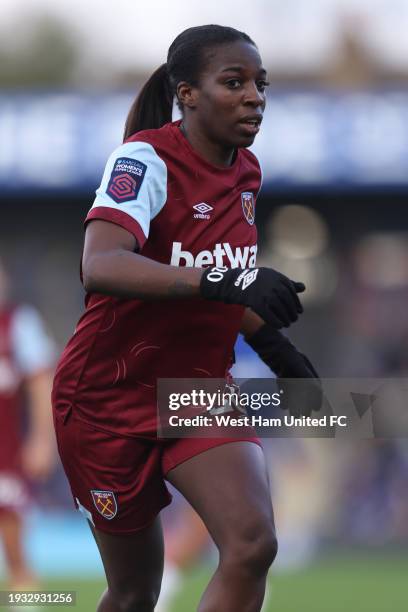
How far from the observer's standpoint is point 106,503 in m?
4.12

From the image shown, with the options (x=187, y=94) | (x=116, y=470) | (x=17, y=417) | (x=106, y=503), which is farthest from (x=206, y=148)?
(x=17, y=417)

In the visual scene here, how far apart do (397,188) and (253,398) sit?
1049cm

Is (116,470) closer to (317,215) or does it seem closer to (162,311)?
(162,311)

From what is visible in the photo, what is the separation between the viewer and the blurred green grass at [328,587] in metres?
7.95

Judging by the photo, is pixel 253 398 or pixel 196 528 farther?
pixel 196 528

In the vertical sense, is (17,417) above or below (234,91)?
below

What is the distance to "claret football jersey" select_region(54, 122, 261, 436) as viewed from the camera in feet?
12.9

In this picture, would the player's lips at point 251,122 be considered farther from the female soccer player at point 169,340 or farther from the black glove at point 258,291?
the black glove at point 258,291

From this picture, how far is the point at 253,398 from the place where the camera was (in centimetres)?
433

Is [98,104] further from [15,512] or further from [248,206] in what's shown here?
[248,206]

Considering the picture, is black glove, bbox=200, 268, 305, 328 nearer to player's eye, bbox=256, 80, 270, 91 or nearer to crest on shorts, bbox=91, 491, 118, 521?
player's eye, bbox=256, 80, 270, 91

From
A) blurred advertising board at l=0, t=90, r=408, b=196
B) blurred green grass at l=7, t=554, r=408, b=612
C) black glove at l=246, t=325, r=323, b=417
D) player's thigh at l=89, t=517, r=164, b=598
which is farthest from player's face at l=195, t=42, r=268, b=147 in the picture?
blurred advertising board at l=0, t=90, r=408, b=196

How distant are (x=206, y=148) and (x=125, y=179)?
1.23ft

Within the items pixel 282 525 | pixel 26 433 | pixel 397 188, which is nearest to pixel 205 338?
pixel 282 525
